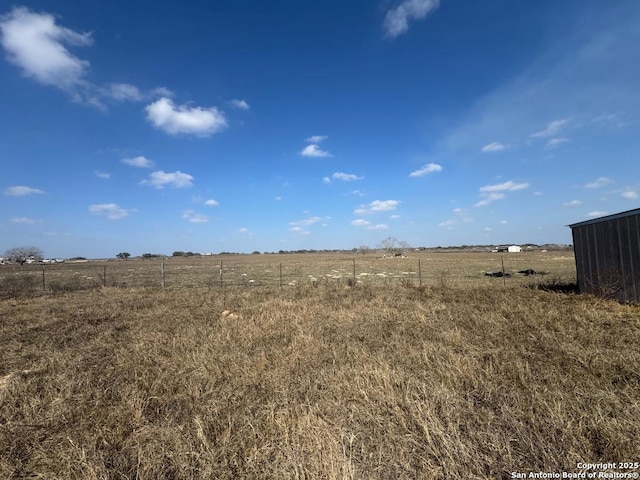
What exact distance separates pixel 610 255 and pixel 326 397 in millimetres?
12807

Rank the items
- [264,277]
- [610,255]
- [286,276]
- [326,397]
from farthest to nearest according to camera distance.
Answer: [286,276]
[264,277]
[610,255]
[326,397]

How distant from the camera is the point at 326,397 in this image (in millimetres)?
4801

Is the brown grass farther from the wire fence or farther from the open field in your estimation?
the open field

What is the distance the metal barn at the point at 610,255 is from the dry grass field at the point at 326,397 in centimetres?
199

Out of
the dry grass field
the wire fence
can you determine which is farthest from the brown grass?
the wire fence

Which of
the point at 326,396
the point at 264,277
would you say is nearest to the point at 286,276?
the point at 264,277

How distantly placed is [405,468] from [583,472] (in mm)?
1645

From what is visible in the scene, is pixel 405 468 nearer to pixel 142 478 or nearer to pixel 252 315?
pixel 142 478

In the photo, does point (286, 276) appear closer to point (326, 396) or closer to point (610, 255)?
point (610, 255)

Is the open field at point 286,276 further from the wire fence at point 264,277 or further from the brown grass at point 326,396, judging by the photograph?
the brown grass at point 326,396

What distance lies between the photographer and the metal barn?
35.5ft

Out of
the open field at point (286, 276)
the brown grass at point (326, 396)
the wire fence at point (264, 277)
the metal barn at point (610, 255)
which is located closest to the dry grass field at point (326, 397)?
the brown grass at point (326, 396)

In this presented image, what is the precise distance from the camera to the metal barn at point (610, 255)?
35.5 feet

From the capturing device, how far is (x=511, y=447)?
348 centimetres
